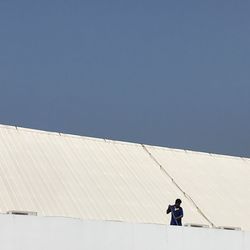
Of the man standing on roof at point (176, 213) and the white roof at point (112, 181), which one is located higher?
the white roof at point (112, 181)

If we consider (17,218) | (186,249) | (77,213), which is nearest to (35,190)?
(77,213)

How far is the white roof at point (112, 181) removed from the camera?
2284cm

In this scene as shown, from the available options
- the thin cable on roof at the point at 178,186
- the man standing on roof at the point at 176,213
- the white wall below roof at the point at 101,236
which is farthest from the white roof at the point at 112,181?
the white wall below roof at the point at 101,236

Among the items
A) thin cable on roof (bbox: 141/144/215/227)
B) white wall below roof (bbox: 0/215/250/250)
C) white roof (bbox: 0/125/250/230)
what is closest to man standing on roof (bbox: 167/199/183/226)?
white wall below roof (bbox: 0/215/250/250)

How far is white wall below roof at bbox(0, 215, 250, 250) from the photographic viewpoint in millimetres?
13203

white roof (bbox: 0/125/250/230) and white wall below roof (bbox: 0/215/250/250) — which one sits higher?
white roof (bbox: 0/125/250/230)

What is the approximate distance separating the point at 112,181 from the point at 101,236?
37.0 feet

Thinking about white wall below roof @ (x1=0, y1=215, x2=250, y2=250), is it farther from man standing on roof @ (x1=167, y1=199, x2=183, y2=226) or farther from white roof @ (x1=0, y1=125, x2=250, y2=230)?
white roof @ (x1=0, y1=125, x2=250, y2=230)

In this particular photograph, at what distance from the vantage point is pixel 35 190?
22.9 meters

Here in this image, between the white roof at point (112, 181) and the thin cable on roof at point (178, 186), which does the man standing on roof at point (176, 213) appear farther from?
the thin cable on roof at point (178, 186)

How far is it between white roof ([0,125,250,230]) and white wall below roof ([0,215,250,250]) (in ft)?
20.5

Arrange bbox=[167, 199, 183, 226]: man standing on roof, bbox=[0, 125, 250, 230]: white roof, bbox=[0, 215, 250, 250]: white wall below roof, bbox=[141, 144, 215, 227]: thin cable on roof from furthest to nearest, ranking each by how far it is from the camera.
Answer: bbox=[141, 144, 215, 227]: thin cable on roof
bbox=[0, 125, 250, 230]: white roof
bbox=[167, 199, 183, 226]: man standing on roof
bbox=[0, 215, 250, 250]: white wall below roof

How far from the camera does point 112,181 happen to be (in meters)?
25.7

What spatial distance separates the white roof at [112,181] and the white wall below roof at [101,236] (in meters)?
6.24
